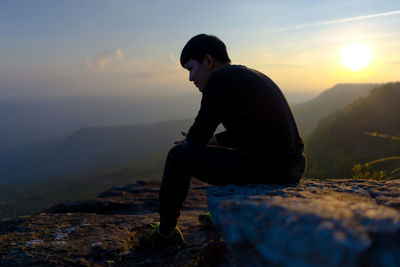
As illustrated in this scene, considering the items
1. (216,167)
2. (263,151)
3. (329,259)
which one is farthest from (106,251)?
(329,259)

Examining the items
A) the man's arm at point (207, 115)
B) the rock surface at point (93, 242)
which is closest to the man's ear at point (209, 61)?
the man's arm at point (207, 115)

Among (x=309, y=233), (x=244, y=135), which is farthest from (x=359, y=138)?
(x=309, y=233)

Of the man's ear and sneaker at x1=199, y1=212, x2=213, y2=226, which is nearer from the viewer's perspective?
the man's ear

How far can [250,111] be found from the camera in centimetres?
291

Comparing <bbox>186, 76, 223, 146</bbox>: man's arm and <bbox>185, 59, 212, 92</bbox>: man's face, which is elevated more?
<bbox>185, 59, 212, 92</bbox>: man's face

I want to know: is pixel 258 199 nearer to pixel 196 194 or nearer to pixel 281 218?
pixel 281 218

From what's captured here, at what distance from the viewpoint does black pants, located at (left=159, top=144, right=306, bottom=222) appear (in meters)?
2.98

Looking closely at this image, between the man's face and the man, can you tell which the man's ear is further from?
the man

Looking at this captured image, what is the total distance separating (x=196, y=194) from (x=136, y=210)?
6.72 feet

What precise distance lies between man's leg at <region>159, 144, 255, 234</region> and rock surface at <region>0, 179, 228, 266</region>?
0.66 m

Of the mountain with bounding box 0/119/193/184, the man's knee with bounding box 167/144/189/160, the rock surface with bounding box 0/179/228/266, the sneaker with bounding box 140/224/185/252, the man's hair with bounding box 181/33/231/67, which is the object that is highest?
the man's hair with bounding box 181/33/231/67

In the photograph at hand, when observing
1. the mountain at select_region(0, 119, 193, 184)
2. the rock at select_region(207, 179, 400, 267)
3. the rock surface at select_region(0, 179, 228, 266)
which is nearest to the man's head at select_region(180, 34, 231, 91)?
the rock at select_region(207, 179, 400, 267)

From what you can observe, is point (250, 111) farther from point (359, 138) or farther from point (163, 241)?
point (359, 138)

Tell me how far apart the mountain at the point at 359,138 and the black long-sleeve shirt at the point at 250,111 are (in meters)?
9.65
